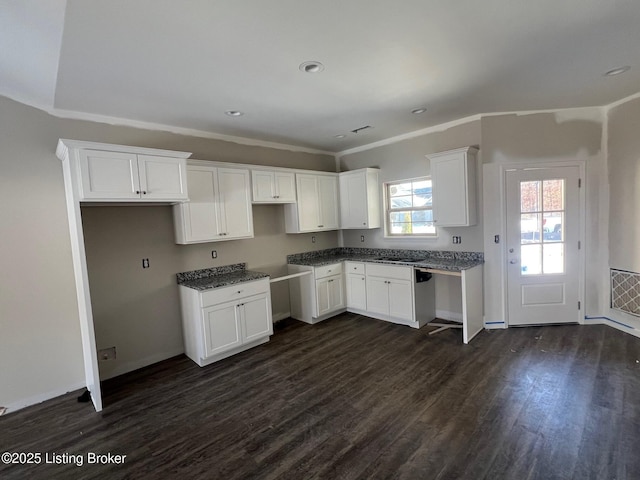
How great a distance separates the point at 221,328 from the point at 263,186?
1.85 m

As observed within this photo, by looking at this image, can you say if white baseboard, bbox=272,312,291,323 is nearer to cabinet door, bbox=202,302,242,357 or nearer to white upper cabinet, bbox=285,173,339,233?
Answer: cabinet door, bbox=202,302,242,357

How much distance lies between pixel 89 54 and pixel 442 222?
378 cm

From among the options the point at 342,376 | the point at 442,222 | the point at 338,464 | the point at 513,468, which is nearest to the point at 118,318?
the point at 342,376

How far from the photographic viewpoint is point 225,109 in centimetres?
311

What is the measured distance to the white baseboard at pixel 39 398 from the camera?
2.65 metres

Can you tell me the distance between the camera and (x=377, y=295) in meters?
4.32

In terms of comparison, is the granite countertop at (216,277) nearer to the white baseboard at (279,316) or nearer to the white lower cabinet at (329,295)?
the white baseboard at (279,316)

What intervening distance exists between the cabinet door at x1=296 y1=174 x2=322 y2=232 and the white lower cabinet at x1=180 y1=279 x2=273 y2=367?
1.20m

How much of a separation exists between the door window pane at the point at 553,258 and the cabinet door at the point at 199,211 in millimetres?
4022

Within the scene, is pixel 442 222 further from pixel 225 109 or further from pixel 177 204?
pixel 177 204

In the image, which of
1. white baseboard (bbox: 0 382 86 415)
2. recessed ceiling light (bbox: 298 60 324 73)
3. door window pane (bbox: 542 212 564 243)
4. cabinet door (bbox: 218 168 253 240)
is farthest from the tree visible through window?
white baseboard (bbox: 0 382 86 415)

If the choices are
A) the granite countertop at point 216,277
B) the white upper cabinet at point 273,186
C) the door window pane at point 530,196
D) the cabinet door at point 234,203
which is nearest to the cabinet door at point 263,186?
the white upper cabinet at point 273,186

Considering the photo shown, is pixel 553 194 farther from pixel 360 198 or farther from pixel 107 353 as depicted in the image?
pixel 107 353

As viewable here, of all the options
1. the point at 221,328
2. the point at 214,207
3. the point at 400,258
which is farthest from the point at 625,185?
the point at 221,328
